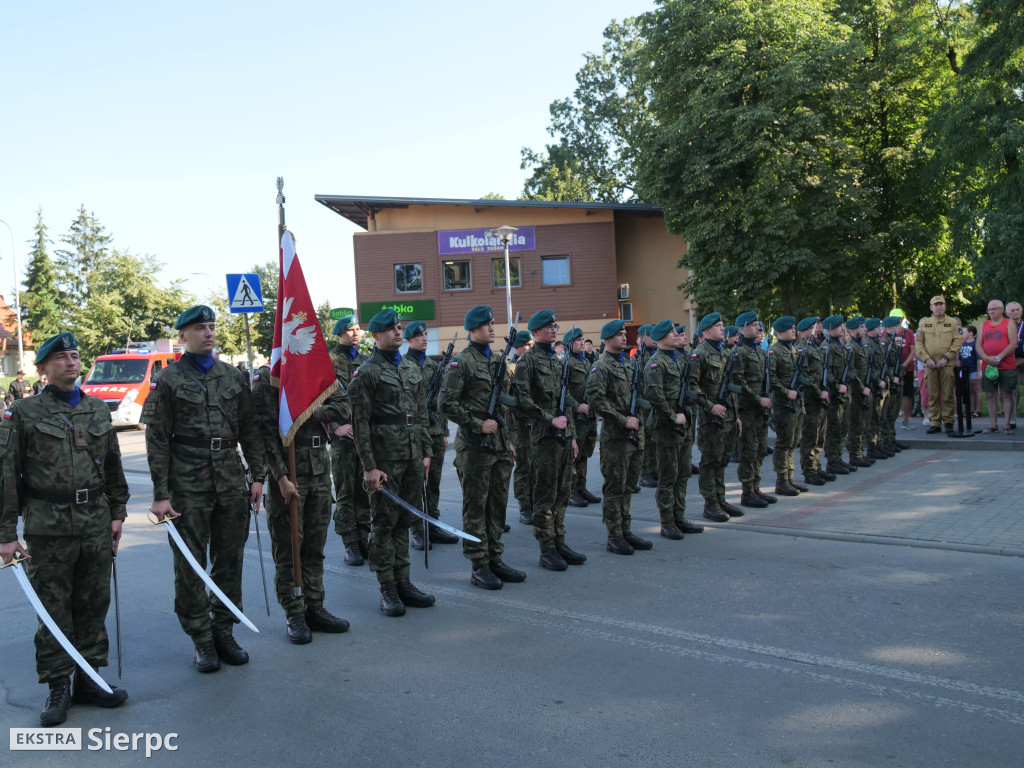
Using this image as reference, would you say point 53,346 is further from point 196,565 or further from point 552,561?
point 552,561

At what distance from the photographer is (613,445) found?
752cm

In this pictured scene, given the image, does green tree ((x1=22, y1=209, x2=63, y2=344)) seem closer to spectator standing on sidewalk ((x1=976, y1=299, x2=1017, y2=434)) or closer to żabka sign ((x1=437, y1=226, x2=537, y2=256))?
żabka sign ((x1=437, y1=226, x2=537, y2=256))

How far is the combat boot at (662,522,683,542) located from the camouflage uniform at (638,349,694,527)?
0.10 feet

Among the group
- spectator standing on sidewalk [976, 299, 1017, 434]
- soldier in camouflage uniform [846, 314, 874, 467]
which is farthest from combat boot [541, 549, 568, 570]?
spectator standing on sidewalk [976, 299, 1017, 434]

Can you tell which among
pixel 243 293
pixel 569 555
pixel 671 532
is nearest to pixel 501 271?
pixel 243 293

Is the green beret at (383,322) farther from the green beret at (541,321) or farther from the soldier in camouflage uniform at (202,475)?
the green beret at (541,321)

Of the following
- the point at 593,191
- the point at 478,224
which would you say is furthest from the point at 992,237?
the point at 593,191

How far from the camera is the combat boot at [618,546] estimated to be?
7.37m

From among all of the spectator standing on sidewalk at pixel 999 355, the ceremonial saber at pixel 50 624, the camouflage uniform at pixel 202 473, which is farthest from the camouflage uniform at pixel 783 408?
the ceremonial saber at pixel 50 624

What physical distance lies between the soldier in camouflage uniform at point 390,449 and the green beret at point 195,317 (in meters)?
1.21

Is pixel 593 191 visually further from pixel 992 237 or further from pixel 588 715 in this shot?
pixel 588 715

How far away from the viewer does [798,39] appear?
25.9 metres

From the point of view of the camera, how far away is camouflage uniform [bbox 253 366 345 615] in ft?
17.7

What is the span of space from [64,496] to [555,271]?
33.2 metres
